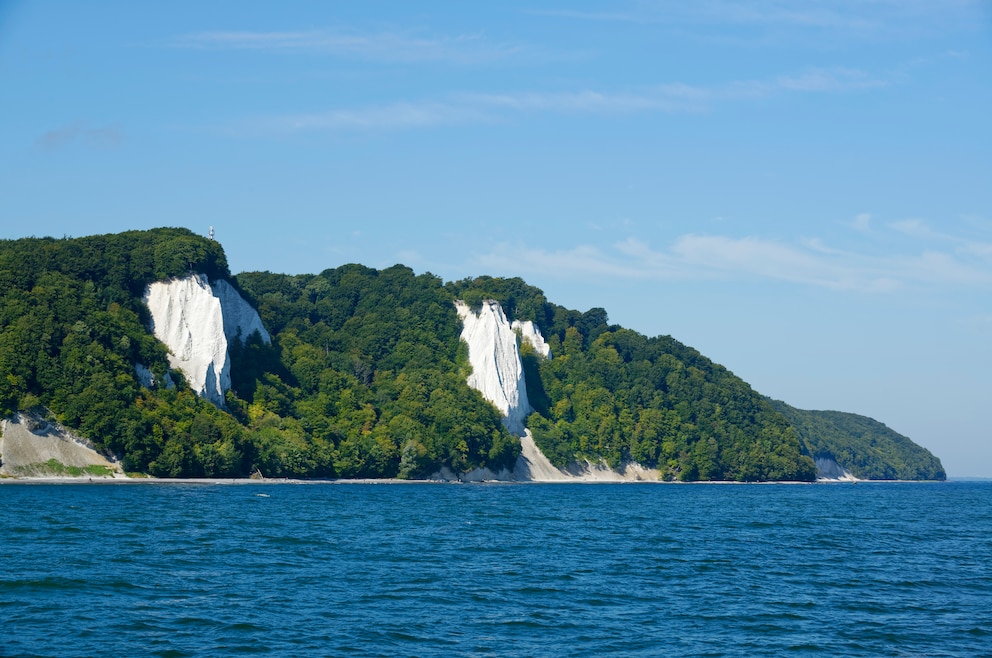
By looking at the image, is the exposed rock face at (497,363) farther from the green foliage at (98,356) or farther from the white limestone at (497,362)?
the green foliage at (98,356)

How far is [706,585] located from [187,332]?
351ft

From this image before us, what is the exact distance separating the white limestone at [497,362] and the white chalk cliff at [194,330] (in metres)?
55.0

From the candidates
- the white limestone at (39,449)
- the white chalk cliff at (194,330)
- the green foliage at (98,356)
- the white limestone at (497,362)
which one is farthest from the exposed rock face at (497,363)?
the white limestone at (39,449)

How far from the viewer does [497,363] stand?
604 feet

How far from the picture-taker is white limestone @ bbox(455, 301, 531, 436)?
181 metres

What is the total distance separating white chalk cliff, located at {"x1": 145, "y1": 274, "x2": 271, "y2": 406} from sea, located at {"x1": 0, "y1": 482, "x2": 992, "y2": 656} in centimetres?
5965

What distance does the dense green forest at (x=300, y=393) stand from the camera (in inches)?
4163

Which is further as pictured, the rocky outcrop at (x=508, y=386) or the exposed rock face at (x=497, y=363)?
the exposed rock face at (x=497, y=363)

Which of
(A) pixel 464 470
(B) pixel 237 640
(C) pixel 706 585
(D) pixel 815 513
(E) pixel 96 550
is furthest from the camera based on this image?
(A) pixel 464 470

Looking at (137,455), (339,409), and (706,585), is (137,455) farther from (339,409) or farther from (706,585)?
(706,585)

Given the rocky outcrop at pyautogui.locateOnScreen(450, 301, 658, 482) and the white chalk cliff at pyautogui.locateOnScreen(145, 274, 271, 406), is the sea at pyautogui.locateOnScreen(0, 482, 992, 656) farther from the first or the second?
the rocky outcrop at pyautogui.locateOnScreen(450, 301, 658, 482)

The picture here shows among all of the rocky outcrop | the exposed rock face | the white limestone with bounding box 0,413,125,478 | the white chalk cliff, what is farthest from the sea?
the exposed rock face

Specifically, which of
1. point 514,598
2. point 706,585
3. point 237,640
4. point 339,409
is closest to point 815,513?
point 706,585

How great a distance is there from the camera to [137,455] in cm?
10338
